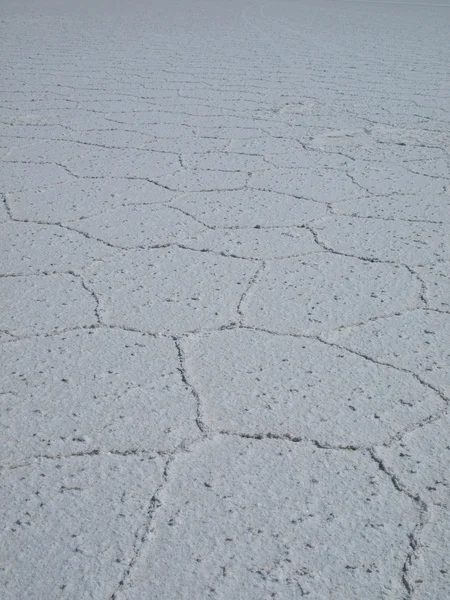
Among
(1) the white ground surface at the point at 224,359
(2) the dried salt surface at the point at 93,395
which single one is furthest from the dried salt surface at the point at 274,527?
(2) the dried salt surface at the point at 93,395

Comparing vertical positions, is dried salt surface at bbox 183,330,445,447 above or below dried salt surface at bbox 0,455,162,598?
below

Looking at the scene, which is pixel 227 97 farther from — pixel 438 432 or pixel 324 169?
pixel 438 432

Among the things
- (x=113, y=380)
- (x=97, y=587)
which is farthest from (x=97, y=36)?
(x=97, y=587)

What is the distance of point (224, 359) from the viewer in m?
1.50

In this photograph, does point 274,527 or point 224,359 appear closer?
point 274,527

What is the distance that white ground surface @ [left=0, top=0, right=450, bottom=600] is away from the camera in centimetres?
102

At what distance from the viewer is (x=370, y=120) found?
374 centimetres

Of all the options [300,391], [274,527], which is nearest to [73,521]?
[274,527]

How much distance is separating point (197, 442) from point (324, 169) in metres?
1.83

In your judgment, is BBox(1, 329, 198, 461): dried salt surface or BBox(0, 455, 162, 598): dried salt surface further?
BBox(1, 329, 198, 461): dried salt surface

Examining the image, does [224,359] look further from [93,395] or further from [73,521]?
[73,521]

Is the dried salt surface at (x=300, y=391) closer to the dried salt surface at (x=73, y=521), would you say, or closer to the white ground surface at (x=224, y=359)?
the white ground surface at (x=224, y=359)

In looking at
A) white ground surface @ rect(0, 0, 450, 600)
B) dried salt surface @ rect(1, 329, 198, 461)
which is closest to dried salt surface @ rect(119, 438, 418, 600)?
white ground surface @ rect(0, 0, 450, 600)

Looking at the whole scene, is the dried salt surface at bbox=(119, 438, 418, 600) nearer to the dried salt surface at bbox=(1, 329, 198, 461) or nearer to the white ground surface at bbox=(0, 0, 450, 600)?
the white ground surface at bbox=(0, 0, 450, 600)
